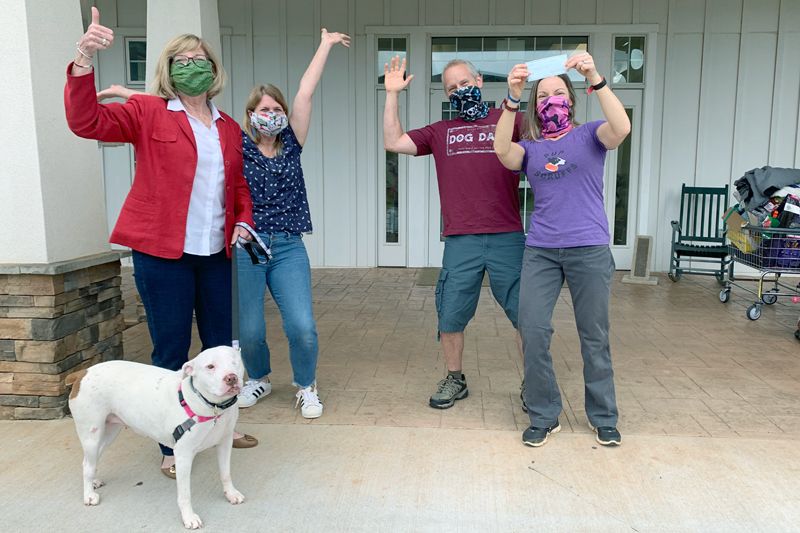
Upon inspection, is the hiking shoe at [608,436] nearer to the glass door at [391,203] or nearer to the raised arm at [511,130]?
the raised arm at [511,130]

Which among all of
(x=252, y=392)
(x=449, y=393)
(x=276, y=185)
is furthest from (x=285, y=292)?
(x=449, y=393)

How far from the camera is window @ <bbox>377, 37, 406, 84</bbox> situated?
8.39m

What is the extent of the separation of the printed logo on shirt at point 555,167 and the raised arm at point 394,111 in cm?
81

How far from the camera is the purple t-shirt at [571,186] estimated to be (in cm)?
301

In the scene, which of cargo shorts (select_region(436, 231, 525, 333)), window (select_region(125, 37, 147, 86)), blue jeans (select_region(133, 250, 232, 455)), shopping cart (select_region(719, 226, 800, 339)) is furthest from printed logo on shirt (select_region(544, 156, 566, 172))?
window (select_region(125, 37, 147, 86))

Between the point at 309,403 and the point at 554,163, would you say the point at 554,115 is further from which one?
the point at 309,403

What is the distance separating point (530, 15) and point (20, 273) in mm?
6805

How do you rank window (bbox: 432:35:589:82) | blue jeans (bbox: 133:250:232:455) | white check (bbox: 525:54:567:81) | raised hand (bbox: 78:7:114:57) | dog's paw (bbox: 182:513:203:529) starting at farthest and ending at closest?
window (bbox: 432:35:589:82) < white check (bbox: 525:54:567:81) < blue jeans (bbox: 133:250:232:455) < dog's paw (bbox: 182:513:203:529) < raised hand (bbox: 78:7:114:57)

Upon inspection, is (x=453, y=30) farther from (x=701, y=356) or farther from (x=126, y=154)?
(x=701, y=356)

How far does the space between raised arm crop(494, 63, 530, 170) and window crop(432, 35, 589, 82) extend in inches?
217

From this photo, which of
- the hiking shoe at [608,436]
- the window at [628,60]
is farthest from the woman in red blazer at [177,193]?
the window at [628,60]

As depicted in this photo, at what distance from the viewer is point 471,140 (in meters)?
3.42

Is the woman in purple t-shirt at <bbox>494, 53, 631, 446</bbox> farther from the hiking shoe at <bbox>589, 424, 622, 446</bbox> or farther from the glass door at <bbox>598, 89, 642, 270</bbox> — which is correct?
the glass door at <bbox>598, 89, 642, 270</bbox>

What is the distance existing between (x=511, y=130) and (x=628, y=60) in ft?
19.7
